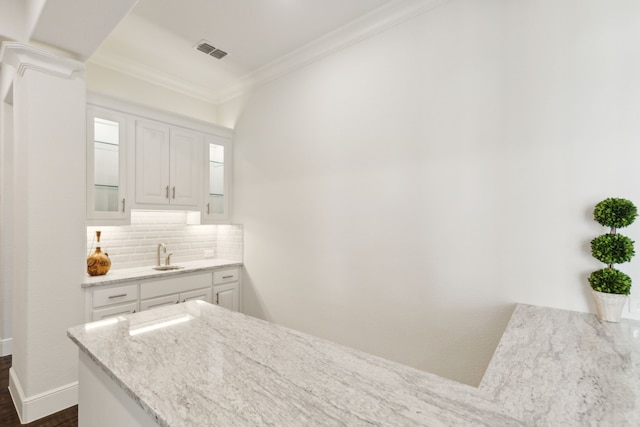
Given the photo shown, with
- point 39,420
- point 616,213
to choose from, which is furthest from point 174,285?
point 616,213

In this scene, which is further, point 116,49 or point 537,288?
point 116,49

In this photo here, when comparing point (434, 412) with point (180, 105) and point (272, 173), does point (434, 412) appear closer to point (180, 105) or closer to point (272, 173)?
point (272, 173)

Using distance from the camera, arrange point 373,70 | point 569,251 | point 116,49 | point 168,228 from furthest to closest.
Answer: point 168,228, point 116,49, point 373,70, point 569,251

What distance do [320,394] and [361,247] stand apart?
189 cm

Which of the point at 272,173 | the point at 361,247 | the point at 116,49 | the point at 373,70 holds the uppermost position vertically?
the point at 116,49

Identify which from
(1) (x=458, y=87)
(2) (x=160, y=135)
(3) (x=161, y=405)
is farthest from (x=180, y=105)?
(3) (x=161, y=405)

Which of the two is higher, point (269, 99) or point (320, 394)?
point (269, 99)

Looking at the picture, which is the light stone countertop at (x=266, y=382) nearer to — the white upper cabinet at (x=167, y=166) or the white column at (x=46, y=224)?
the white column at (x=46, y=224)

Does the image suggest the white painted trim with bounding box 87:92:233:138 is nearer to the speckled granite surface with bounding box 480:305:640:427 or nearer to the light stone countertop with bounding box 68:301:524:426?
the light stone countertop with bounding box 68:301:524:426

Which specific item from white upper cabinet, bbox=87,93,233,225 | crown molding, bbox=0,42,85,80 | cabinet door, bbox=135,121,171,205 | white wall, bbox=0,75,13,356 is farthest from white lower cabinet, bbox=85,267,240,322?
crown molding, bbox=0,42,85,80

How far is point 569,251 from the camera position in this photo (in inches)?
67.5

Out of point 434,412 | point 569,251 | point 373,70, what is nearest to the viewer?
point 434,412

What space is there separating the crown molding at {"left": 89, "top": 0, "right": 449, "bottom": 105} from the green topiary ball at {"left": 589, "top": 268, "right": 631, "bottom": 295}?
2038 millimetres

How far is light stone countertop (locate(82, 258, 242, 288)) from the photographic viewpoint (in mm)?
2543
